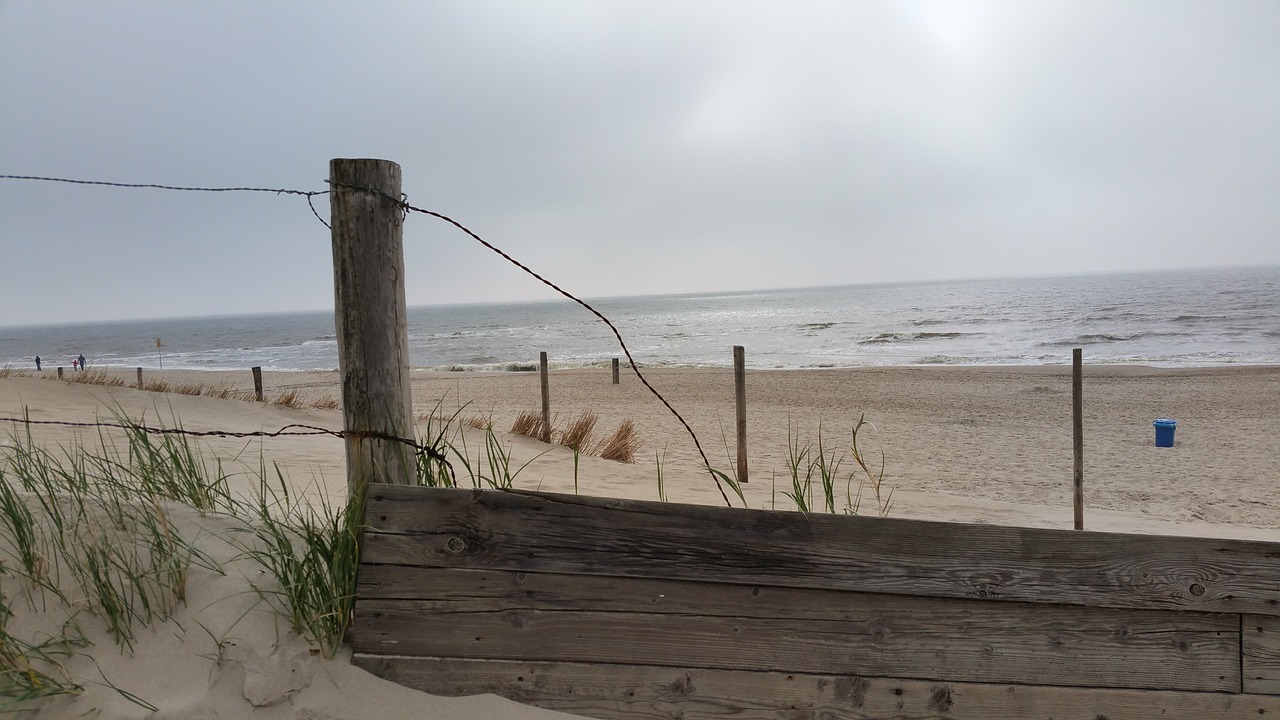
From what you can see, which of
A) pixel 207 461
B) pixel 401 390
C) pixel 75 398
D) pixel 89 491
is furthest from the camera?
pixel 75 398

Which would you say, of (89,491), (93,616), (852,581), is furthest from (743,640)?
(89,491)

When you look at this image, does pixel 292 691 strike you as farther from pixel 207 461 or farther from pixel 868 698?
pixel 207 461

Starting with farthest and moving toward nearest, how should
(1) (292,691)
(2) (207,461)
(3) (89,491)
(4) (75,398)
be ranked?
(4) (75,398), (2) (207,461), (3) (89,491), (1) (292,691)

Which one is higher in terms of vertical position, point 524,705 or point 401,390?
point 401,390

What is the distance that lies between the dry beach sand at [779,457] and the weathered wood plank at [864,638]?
0.20 m

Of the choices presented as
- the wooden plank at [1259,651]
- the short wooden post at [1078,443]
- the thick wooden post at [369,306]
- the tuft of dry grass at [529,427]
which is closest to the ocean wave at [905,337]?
the tuft of dry grass at [529,427]

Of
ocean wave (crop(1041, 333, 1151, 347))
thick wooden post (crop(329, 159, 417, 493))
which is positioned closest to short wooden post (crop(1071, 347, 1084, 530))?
thick wooden post (crop(329, 159, 417, 493))

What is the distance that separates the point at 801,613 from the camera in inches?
82.6

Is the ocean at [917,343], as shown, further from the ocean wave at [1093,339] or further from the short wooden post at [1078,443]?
the short wooden post at [1078,443]

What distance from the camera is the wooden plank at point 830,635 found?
2.08m

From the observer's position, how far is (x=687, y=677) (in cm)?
208

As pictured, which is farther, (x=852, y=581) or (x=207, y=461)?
(x=207, y=461)

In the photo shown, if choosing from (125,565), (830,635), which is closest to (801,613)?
(830,635)

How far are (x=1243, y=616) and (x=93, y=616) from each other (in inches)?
142
